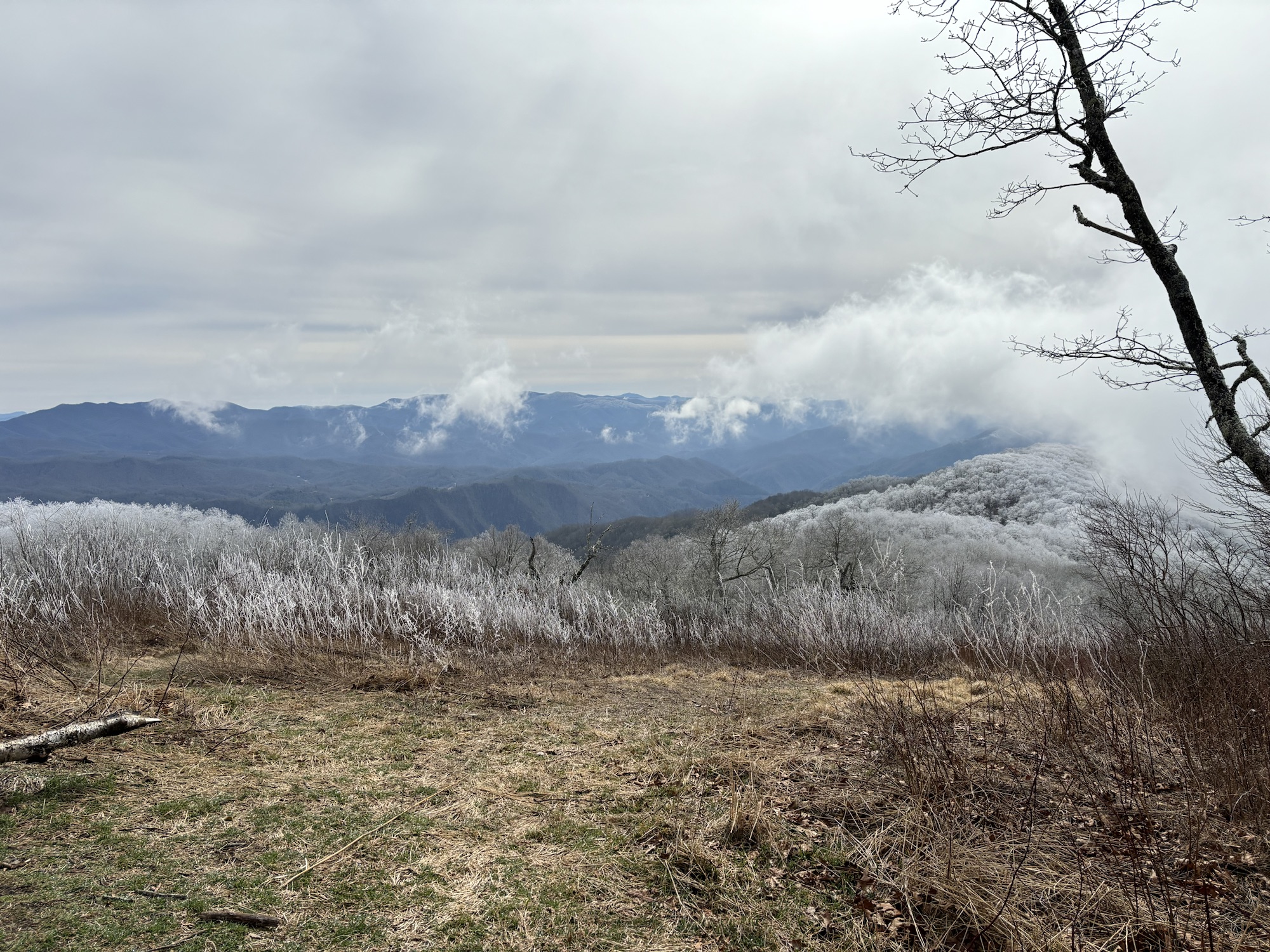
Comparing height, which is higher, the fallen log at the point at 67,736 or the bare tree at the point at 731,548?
the fallen log at the point at 67,736

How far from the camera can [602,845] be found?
4.91 metres

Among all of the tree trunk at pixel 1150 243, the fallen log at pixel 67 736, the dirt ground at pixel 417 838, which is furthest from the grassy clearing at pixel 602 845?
the tree trunk at pixel 1150 243

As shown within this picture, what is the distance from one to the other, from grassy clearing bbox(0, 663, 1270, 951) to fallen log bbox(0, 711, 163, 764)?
138 millimetres

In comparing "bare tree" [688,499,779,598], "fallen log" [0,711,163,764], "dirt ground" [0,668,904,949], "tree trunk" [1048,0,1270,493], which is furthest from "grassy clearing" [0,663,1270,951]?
"bare tree" [688,499,779,598]

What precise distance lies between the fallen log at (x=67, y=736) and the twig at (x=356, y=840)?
2.73 metres

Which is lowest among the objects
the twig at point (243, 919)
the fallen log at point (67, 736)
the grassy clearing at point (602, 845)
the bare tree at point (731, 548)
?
the bare tree at point (731, 548)

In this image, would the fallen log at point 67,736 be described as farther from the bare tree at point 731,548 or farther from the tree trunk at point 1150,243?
the bare tree at point 731,548

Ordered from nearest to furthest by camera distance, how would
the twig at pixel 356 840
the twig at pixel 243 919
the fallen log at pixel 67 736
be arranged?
1. the twig at pixel 243 919
2. the twig at pixel 356 840
3. the fallen log at pixel 67 736

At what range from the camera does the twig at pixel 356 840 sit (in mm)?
4184

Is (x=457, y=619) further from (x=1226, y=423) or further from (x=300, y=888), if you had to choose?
(x=1226, y=423)

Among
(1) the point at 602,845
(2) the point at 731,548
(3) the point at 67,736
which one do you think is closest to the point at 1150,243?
(1) the point at 602,845

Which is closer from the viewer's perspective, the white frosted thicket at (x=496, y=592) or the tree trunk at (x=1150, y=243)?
the tree trunk at (x=1150, y=243)

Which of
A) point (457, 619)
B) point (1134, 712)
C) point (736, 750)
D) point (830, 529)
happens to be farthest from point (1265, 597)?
→ point (830, 529)

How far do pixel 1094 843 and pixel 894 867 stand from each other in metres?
1.44
